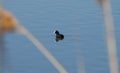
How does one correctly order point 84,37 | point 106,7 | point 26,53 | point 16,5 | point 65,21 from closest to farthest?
1. point 106,7
2. point 26,53
3. point 84,37
4. point 65,21
5. point 16,5

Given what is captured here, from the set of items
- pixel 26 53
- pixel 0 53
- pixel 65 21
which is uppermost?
pixel 65 21

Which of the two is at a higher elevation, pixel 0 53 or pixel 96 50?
pixel 96 50

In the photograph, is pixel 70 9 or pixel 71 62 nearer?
pixel 71 62

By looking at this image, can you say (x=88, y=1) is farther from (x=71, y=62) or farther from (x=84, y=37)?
(x=71, y=62)

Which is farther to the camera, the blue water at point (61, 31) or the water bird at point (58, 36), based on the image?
the water bird at point (58, 36)

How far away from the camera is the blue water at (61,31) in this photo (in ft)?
6.78

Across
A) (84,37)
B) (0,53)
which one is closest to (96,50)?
(84,37)

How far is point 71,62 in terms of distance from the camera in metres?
2.10

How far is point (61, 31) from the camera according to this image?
8.33 ft

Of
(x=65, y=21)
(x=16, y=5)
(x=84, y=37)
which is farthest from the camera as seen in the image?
(x=16, y=5)

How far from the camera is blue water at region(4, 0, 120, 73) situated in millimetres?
2067

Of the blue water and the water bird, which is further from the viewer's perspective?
the water bird

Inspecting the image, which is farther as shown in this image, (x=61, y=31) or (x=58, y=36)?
(x=61, y=31)

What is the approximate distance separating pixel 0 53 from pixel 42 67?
1.54 m
